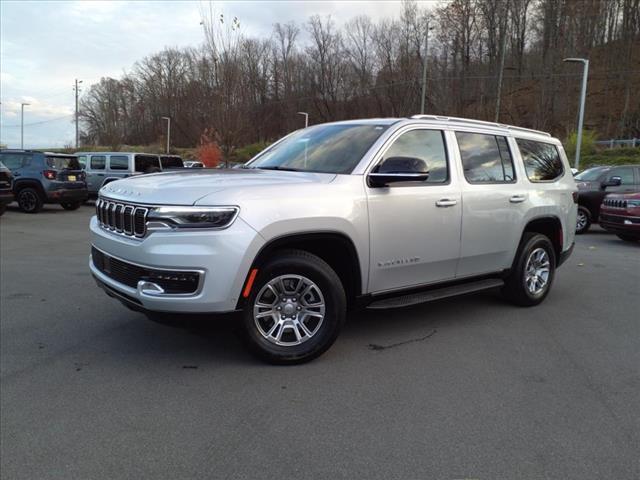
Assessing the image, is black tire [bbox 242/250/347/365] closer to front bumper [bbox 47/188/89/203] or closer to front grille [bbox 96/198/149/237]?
front grille [bbox 96/198/149/237]

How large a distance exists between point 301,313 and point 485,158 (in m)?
2.59

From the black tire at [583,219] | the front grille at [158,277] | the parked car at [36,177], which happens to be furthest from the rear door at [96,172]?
the front grille at [158,277]

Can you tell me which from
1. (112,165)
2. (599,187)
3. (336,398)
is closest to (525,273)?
(336,398)

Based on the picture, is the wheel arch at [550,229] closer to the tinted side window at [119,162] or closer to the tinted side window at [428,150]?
the tinted side window at [428,150]

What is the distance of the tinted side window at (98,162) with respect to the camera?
63.0ft

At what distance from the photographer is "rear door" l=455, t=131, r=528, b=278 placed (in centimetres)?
480

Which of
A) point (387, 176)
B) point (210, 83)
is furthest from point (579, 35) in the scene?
point (387, 176)

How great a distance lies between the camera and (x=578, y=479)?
254cm

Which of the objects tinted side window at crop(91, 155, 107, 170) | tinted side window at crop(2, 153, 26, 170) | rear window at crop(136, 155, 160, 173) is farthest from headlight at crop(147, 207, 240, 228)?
tinted side window at crop(91, 155, 107, 170)

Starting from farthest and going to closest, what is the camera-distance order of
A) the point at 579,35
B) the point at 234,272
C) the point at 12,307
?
the point at 579,35 → the point at 12,307 → the point at 234,272

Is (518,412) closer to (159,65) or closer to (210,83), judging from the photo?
(210,83)

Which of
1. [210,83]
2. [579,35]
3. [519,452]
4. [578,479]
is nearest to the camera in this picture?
[578,479]

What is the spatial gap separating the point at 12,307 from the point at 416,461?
4.65 meters

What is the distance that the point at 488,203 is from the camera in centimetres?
492
